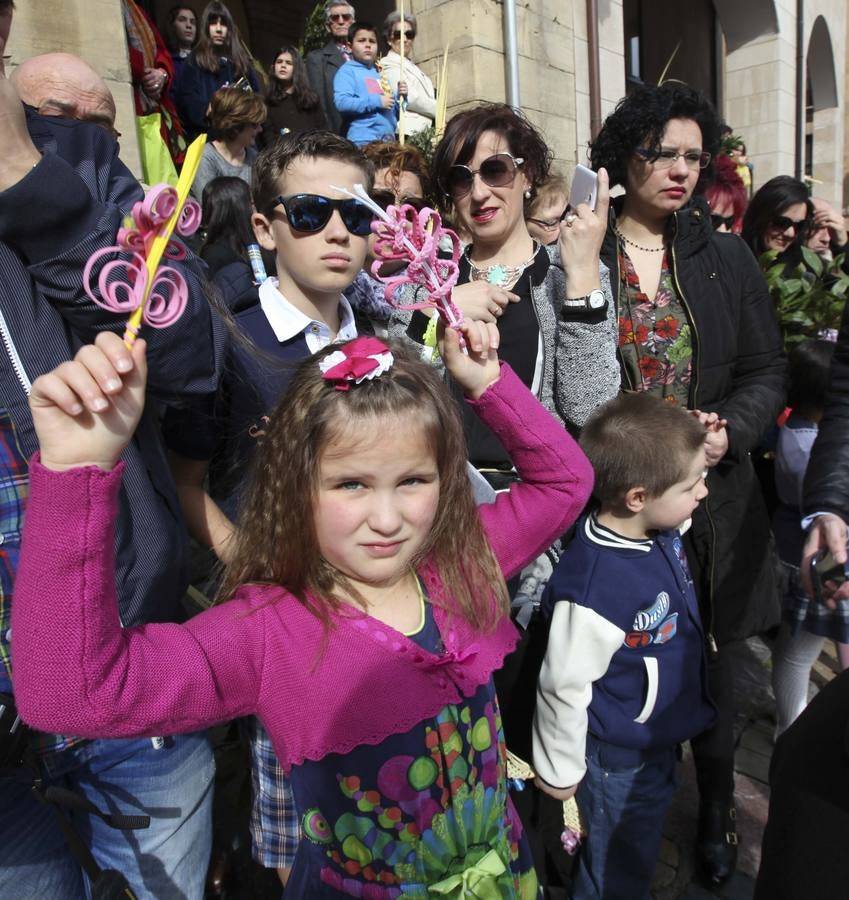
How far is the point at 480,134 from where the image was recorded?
2.27m

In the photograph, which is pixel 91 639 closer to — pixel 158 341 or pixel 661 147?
pixel 158 341

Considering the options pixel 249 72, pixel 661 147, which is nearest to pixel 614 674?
pixel 661 147

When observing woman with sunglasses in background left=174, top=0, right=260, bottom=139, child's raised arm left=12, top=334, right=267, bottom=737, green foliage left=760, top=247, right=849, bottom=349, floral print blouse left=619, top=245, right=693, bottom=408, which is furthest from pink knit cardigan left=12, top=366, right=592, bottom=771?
woman with sunglasses in background left=174, top=0, right=260, bottom=139

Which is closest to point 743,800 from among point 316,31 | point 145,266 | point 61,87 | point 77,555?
point 77,555

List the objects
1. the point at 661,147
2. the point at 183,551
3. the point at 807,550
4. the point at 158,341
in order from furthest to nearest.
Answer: the point at 661,147 < the point at 807,550 < the point at 183,551 < the point at 158,341

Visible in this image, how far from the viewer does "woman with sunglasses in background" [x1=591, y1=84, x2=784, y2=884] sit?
2301 millimetres

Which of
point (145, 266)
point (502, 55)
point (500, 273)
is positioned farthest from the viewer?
point (502, 55)

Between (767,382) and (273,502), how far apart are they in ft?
5.80

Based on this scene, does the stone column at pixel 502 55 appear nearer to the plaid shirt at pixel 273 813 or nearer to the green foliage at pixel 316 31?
the green foliage at pixel 316 31

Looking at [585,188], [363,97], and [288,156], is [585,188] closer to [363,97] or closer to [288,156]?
[288,156]

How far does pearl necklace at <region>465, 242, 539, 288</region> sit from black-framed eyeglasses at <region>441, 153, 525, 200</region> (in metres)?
0.24

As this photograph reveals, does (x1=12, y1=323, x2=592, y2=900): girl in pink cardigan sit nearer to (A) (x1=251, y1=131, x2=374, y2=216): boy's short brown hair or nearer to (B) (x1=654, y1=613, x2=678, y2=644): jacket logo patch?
(B) (x1=654, y1=613, x2=678, y2=644): jacket logo patch

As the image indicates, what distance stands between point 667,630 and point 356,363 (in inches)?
47.6

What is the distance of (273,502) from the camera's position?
136 centimetres
